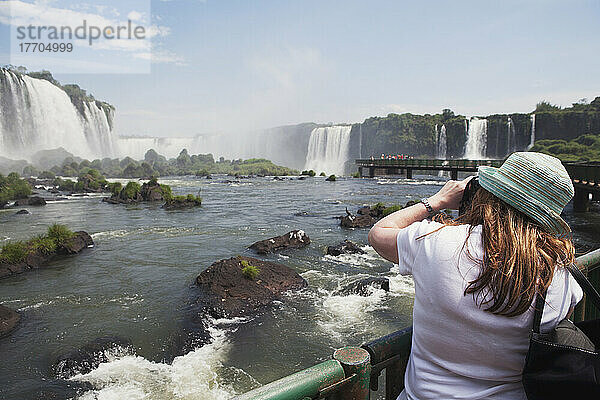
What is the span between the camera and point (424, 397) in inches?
61.4

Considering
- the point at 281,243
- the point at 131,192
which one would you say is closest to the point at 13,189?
the point at 131,192

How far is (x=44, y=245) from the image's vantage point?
1410cm

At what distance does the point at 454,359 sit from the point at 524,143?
226ft

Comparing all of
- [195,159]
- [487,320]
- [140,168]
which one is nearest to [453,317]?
[487,320]

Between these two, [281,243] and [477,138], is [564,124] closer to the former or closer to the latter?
[477,138]

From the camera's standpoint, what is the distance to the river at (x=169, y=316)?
269 inches

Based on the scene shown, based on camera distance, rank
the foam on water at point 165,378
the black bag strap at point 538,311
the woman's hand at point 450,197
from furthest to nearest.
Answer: the foam on water at point 165,378
the woman's hand at point 450,197
the black bag strap at point 538,311

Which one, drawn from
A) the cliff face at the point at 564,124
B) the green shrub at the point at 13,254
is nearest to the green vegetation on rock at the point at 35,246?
the green shrub at the point at 13,254

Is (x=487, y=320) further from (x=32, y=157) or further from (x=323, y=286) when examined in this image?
(x=32, y=157)

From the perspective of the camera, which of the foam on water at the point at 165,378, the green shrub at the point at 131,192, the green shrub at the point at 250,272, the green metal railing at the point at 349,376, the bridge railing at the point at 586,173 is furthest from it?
the green shrub at the point at 131,192

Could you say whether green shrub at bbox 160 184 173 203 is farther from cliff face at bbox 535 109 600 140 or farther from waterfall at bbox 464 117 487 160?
cliff face at bbox 535 109 600 140

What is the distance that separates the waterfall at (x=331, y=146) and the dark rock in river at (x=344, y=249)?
202 feet

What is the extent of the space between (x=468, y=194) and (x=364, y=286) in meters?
9.13

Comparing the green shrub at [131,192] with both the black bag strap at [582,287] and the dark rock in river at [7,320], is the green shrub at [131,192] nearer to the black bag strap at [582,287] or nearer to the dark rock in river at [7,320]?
the dark rock in river at [7,320]
